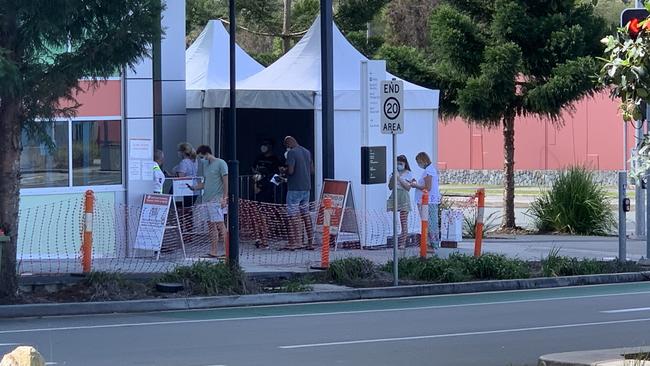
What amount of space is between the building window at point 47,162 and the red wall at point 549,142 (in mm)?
30343

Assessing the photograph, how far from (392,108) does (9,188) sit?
549 centimetres

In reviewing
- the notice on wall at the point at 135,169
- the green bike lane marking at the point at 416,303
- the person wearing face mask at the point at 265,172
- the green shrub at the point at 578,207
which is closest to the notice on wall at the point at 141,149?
the notice on wall at the point at 135,169

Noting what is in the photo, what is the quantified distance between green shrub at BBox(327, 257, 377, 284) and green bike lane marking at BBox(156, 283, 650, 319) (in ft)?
3.54

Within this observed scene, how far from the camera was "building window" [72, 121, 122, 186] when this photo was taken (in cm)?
1966

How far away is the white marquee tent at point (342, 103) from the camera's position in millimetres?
22031

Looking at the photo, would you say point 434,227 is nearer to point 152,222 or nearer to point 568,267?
point 568,267

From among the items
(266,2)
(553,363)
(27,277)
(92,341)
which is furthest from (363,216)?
(266,2)

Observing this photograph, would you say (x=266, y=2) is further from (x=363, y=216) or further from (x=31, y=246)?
(x=31, y=246)

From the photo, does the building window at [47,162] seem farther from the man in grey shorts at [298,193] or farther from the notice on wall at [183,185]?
the man in grey shorts at [298,193]

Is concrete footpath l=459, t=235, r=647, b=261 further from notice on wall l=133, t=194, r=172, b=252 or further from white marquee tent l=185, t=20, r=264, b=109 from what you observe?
notice on wall l=133, t=194, r=172, b=252

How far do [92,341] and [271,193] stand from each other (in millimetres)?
12029

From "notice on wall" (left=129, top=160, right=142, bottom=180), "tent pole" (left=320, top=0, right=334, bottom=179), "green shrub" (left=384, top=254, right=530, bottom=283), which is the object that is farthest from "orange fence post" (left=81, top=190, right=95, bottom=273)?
"tent pole" (left=320, top=0, right=334, bottom=179)

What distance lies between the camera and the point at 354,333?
13.0m

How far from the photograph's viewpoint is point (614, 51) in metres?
8.57
